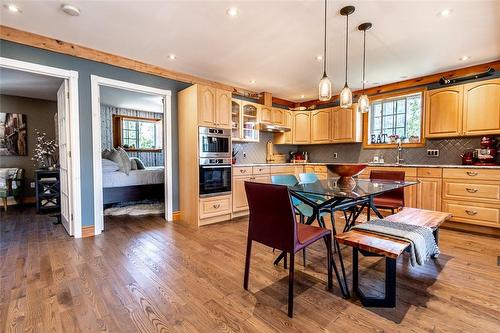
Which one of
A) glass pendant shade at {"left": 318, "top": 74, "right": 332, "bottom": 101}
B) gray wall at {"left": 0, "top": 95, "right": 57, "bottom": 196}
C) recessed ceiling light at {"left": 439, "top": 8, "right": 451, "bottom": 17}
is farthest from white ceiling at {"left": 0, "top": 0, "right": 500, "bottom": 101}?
gray wall at {"left": 0, "top": 95, "right": 57, "bottom": 196}

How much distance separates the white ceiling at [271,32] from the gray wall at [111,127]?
11.2 ft

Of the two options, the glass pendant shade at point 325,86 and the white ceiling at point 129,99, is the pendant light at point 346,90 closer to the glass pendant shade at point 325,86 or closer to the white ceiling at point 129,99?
the glass pendant shade at point 325,86

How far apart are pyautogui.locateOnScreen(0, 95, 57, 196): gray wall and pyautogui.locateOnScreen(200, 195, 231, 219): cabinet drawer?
445 cm

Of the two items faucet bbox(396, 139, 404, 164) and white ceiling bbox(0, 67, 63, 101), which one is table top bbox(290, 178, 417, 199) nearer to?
faucet bbox(396, 139, 404, 164)

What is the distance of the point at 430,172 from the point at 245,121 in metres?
3.29

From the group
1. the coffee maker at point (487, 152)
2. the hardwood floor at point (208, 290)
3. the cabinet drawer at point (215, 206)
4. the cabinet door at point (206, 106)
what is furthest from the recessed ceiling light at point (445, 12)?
the cabinet drawer at point (215, 206)

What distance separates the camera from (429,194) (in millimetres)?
3637

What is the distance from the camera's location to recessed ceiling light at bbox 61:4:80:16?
224 cm

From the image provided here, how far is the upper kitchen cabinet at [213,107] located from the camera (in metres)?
3.66

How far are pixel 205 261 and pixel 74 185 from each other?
2098 mm

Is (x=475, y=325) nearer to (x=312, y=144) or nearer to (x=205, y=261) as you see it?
(x=205, y=261)

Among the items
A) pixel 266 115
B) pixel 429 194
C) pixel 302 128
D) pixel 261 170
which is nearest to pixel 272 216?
pixel 261 170

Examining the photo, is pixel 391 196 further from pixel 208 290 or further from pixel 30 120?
pixel 30 120

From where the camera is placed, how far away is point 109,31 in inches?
105
